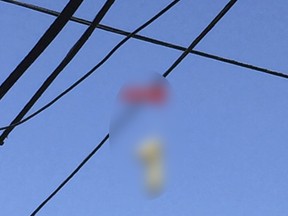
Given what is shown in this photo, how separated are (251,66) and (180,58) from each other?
1.89 feet

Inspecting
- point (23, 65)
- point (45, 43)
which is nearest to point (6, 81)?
point (23, 65)

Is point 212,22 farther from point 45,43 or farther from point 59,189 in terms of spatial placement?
point 59,189

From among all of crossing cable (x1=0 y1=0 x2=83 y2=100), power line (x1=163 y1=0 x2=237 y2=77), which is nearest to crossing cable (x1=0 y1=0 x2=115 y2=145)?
crossing cable (x1=0 y1=0 x2=83 y2=100)

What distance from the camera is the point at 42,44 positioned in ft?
12.7

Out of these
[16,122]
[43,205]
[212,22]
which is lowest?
[43,205]

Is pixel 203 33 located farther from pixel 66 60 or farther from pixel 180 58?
pixel 66 60

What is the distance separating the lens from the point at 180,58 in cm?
432

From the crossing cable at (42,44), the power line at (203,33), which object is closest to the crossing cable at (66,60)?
the crossing cable at (42,44)

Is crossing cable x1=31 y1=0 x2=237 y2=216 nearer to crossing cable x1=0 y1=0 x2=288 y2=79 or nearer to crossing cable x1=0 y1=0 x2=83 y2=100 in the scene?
crossing cable x1=0 y1=0 x2=288 y2=79

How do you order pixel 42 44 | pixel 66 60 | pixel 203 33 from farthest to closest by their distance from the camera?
1. pixel 203 33
2. pixel 66 60
3. pixel 42 44

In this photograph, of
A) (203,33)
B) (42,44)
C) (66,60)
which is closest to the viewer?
(42,44)

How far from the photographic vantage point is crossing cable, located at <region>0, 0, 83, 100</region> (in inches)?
147

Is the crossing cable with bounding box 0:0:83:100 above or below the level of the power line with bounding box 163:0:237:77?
below

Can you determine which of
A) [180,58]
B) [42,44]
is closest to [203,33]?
[180,58]
